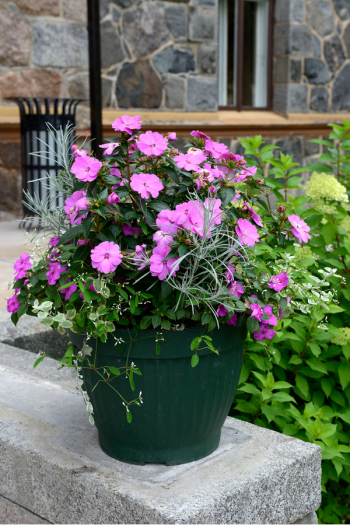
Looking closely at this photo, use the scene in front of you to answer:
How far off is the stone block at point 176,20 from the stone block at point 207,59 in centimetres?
32

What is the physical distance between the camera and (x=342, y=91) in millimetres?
8961

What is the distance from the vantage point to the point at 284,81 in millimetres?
8383

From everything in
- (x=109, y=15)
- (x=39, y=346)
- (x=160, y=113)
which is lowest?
(x=39, y=346)

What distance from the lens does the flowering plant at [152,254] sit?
137cm

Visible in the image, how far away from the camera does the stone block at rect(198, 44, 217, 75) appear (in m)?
7.36

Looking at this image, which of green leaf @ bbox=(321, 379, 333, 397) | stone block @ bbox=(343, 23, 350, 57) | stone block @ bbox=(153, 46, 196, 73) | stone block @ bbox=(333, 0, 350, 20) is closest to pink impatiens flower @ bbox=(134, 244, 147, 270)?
green leaf @ bbox=(321, 379, 333, 397)

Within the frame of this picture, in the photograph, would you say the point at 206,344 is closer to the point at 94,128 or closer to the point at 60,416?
the point at 60,416

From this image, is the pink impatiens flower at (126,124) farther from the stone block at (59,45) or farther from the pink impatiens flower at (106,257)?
the stone block at (59,45)

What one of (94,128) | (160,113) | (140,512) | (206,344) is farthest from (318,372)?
(160,113)

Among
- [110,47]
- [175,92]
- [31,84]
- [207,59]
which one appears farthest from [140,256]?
[207,59]

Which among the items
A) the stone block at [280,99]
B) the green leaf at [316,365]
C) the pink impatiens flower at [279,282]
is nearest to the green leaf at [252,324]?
the pink impatiens flower at [279,282]

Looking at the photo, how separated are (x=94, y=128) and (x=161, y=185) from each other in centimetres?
330

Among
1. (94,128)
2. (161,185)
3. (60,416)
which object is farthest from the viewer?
(94,128)

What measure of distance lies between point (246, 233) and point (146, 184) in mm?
270
